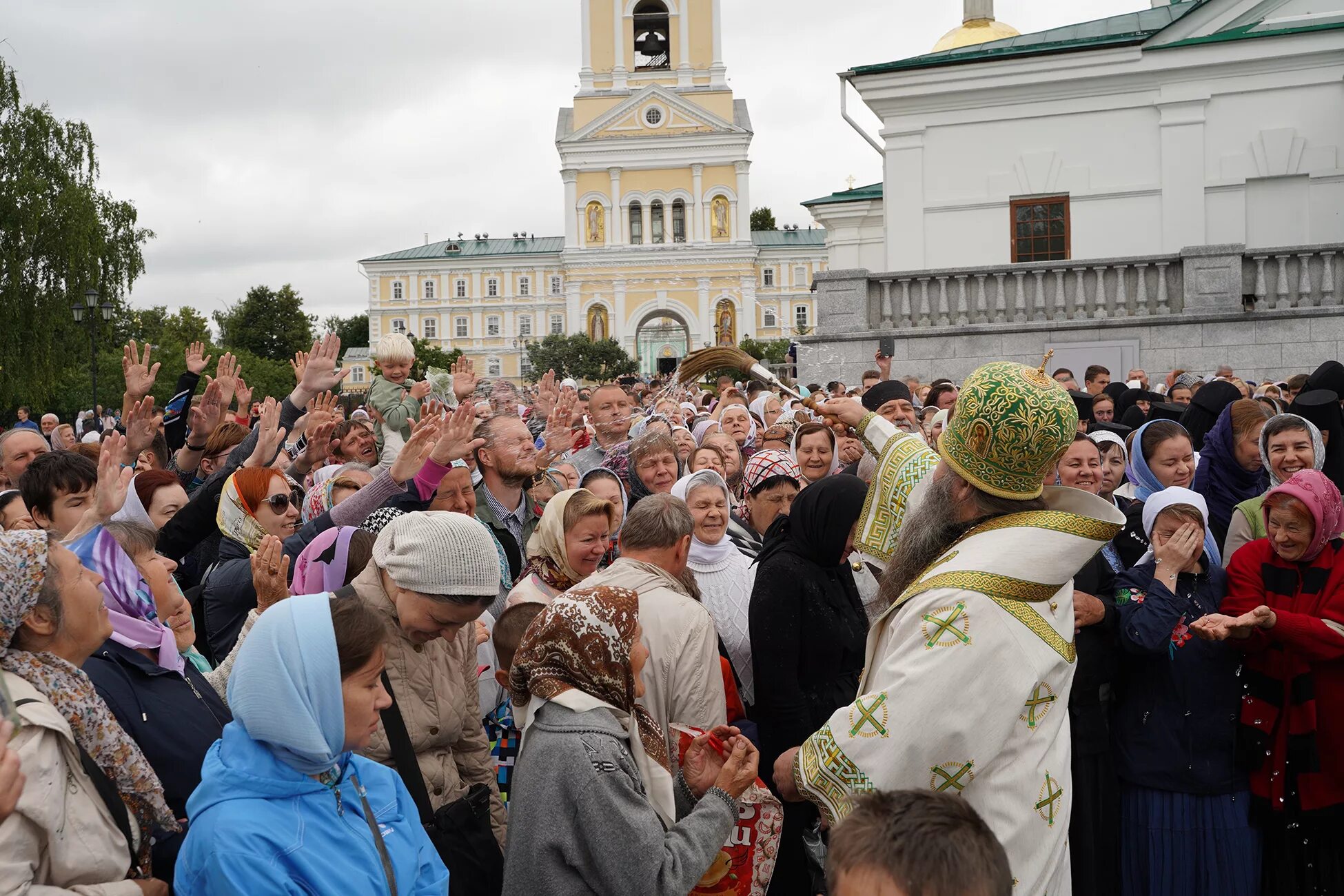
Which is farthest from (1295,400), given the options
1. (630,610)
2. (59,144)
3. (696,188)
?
(696,188)

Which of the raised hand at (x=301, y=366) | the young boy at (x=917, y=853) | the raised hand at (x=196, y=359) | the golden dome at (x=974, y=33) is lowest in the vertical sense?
the young boy at (x=917, y=853)

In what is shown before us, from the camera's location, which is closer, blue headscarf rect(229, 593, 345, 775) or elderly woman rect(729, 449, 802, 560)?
blue headscarf rect(229, 593, 345, 775)

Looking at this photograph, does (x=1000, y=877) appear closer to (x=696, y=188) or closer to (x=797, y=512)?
(x=797, y=512)

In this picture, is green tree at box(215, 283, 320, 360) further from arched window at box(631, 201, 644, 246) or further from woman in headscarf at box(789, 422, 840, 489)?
woman in headscarf at box(789, 422, 840, 489)

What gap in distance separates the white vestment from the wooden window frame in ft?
62.4

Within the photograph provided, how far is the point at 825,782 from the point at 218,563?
3.44 m

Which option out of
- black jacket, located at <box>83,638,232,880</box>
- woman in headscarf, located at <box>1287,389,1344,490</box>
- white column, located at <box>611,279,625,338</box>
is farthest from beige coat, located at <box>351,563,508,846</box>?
white column, located at <box>611,279,625,338</box>

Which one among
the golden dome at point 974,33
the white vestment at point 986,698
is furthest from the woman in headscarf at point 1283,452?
the golden dome at point 974,33

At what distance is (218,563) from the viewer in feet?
17.3

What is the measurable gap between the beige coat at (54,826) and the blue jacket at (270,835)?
0.20m

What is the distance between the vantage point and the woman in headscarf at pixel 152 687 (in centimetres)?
327

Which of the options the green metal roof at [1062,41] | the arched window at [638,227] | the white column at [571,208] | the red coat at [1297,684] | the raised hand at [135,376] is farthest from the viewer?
the arched window at [638,227]

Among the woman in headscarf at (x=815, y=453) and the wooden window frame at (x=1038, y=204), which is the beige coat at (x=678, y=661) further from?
the wooden window frame at (x=1038, y=204)

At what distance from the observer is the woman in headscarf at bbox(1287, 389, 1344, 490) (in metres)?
6.67
